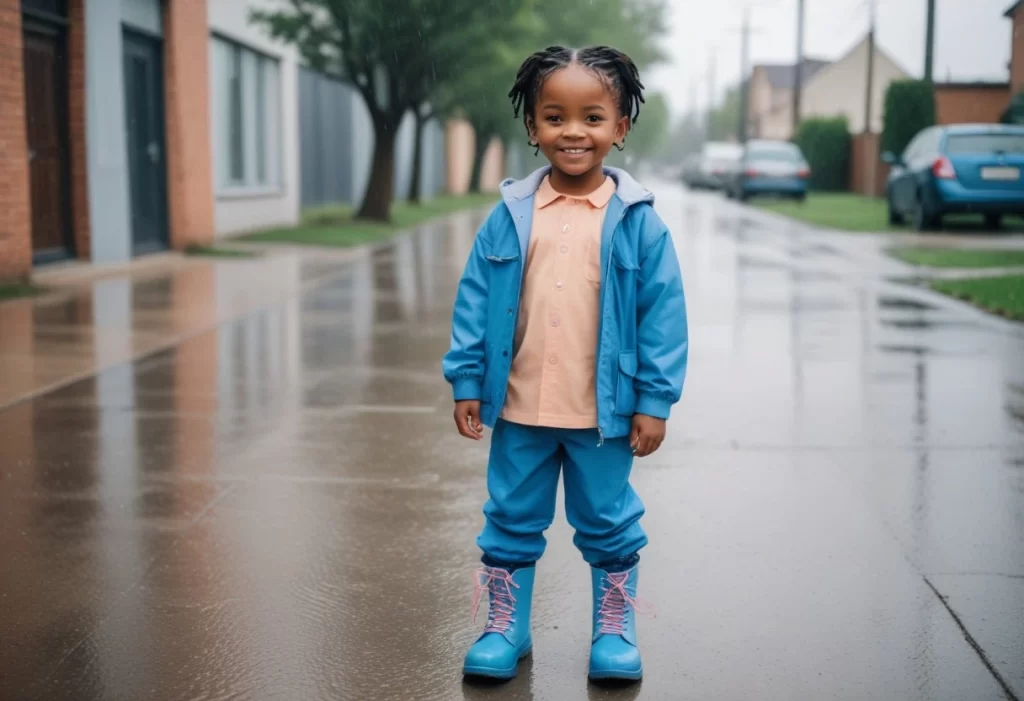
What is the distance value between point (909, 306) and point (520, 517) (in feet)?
27.9

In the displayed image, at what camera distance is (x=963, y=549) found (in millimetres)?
4379

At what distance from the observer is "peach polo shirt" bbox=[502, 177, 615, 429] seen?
3246mm

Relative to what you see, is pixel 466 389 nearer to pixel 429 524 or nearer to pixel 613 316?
pixel 613 316

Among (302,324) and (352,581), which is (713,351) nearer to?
(302,324)

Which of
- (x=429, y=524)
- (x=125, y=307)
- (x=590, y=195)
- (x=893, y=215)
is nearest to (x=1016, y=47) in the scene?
(x=893, y=215)

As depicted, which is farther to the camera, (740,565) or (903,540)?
(903,540)

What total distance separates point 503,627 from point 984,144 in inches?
673

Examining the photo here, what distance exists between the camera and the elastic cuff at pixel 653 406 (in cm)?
319

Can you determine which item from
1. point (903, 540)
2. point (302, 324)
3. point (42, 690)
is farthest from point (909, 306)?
point (42, 690)

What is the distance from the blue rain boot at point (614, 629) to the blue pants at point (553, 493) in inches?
2.6

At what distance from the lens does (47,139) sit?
A: 13.8 metres

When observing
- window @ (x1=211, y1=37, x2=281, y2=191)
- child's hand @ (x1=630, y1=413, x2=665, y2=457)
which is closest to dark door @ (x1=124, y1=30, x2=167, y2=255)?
window @ (x1=211, y1=37, x2=281, y2=191)

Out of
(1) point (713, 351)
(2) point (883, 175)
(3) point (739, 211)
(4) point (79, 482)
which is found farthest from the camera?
(2) point (883, 175)

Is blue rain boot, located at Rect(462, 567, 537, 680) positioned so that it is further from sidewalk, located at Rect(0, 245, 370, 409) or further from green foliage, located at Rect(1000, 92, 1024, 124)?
green foliage, located at Rect(1000, 92, 1024, 124)
